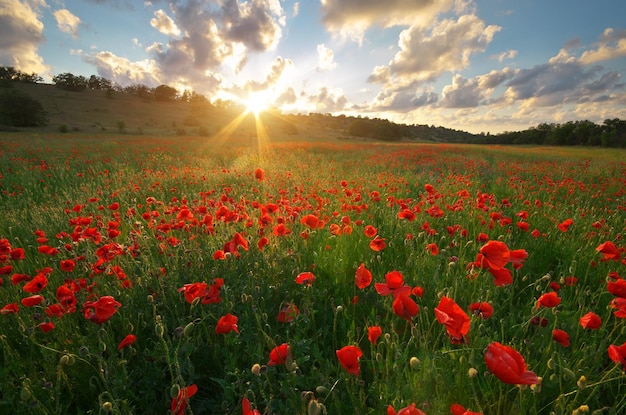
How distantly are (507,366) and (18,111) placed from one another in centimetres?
5641

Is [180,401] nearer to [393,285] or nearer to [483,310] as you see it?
[393,285]

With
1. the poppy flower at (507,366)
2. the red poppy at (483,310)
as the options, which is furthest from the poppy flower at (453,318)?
the red poppy at (483,310)

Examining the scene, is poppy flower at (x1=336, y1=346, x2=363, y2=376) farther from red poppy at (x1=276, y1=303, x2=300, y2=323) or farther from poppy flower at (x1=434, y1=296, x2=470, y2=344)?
red poppy at (x1=276, y1=303, x2=300, y2=323)

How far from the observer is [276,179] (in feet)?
24.5

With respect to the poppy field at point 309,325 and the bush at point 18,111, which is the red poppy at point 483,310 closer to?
the poppy field at point 309,325

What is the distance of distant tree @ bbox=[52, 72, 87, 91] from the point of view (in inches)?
2783

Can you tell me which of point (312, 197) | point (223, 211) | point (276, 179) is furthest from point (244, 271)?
point (276, 179)

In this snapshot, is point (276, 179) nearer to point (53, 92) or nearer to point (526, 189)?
point (526, 189)

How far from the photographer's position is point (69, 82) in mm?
71500

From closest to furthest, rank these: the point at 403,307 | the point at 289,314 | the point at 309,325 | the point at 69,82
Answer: the point at 403,307
the point at 289,314
the point at 309,325
the point at 69,82

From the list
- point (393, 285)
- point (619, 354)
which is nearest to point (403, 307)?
point (393, 285)

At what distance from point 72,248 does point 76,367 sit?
1.42m

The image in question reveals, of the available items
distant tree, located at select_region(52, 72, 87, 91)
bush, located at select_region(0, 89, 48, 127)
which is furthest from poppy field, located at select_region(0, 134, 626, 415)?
distant tree, located at select_region(52, 72, 87, 91)

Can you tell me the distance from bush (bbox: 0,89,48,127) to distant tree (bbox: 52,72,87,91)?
36.5 metres
